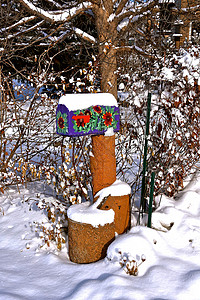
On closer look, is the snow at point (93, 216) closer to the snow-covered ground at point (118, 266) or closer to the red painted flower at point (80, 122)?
the snow-covered ground at point (118, 266)

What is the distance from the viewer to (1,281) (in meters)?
2.67

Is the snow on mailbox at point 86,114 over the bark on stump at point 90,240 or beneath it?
over

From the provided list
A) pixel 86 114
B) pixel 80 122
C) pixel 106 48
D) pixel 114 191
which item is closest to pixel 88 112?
pixel 86 114

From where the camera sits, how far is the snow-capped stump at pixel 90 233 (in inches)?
115

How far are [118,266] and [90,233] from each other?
397 millimetres

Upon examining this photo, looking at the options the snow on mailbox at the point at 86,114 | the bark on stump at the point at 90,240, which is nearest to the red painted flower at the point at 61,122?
the snow on mailbox at the point at 86,114

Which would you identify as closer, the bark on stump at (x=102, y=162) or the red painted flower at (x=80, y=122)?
the red painted flower at (x=80, y=122)

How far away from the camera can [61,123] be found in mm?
2916

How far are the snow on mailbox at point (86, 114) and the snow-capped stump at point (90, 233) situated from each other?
785 millimetres

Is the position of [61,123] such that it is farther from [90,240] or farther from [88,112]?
[90,240]

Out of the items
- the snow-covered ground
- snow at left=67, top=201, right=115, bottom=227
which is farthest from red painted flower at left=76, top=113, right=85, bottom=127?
the snow-covered ground

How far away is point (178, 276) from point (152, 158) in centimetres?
170

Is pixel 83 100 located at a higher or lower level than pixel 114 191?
higher

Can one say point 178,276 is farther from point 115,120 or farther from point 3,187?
point 3,187
